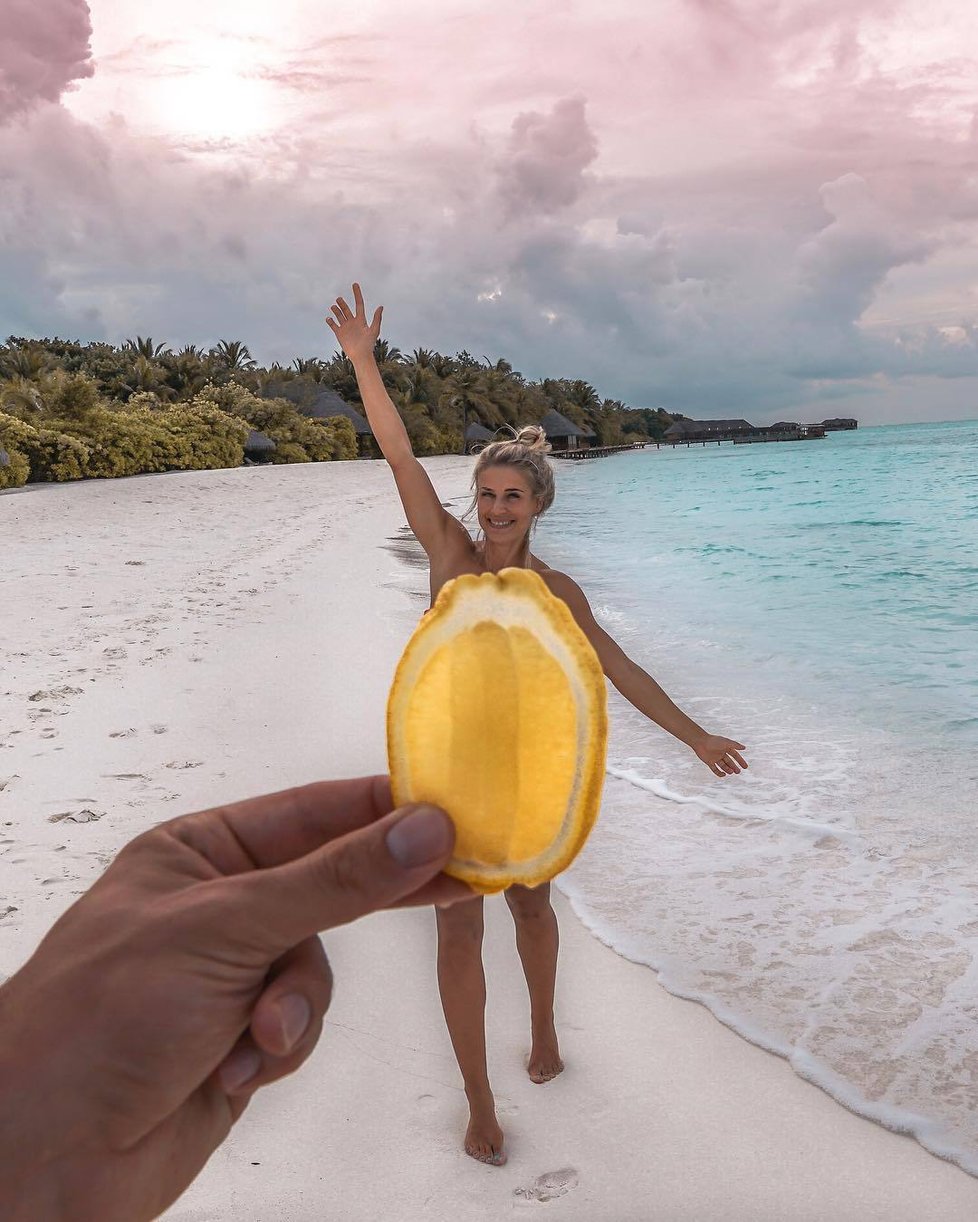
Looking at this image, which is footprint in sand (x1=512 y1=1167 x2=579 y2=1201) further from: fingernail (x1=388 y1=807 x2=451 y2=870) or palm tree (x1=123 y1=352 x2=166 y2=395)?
palm tree (x1=123 y1=352 x2=166 y2=395)

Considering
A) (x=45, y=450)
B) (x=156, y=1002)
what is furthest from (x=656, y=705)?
(x=45, y=450)

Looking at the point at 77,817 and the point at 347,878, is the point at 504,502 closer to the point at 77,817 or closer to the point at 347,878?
the point at 347,878

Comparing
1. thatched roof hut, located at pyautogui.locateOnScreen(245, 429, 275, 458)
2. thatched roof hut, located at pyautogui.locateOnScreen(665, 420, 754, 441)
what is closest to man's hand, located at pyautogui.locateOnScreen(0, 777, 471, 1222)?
thatched roof hut, located at pyautogui.locateOnScreen(245, 429, 275, 458)

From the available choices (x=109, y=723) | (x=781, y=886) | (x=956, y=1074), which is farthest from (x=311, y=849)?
(x=109, y=723)

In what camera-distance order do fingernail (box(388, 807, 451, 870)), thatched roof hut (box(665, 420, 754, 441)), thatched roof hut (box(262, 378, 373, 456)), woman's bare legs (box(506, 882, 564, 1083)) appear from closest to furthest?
fingernail (box(388, 807, 451, 870))
woman's bare legs (box(506, 882, 564, 1083))
thatched roof hut (box(262, 378, 373, 456))
thatched roof hut (box(665, 420, 754, 441))

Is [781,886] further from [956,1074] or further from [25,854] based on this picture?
[25,854]

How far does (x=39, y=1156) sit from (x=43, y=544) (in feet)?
50.7

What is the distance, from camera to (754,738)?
24.1ft

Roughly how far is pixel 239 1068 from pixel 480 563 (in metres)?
1.74

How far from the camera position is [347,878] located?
3.08 ft

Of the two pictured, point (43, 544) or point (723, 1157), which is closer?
point (723, 1157)

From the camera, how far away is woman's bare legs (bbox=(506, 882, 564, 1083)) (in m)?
2.95

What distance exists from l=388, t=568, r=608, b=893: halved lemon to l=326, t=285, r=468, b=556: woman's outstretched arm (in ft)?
5.57

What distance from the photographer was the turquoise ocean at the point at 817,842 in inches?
138
